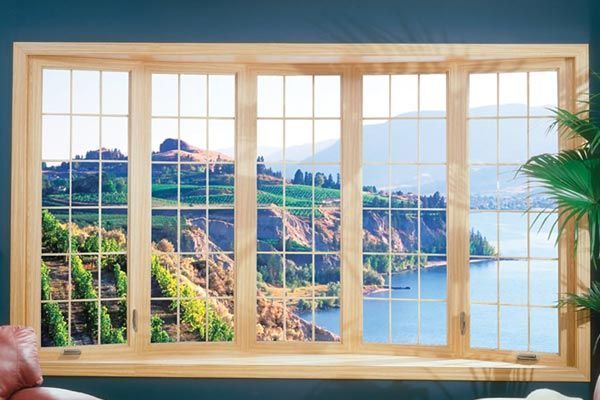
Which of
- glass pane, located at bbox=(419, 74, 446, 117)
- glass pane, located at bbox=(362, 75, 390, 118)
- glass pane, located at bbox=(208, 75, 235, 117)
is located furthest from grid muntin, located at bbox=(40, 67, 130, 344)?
glass pane, located at bbox=(419, 74, 446, 117)

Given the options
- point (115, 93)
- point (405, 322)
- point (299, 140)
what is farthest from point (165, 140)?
point (405, 322)

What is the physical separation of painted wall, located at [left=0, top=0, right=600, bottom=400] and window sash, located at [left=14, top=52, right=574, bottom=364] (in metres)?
0.19

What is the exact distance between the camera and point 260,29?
15.5 feet

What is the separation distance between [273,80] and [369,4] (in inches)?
31.5

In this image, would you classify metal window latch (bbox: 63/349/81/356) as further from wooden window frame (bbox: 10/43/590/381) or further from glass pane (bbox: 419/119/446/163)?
glass pane (bbox: 419/119/446/163)

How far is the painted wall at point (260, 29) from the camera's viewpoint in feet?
15.3

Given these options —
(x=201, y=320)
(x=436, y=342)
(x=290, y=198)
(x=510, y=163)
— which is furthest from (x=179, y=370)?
(x=510, y=163)

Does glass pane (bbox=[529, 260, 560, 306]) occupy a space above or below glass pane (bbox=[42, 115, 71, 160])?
below

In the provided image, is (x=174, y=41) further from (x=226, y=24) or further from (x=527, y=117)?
(x=527, y=117)

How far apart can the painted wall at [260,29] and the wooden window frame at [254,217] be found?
61 millimetres

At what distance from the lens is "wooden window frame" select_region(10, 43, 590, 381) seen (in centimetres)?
467

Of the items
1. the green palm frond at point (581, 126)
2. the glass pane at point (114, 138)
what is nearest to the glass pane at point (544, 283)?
the green palm frond at point (581, 126)

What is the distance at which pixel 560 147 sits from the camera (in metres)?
4.72

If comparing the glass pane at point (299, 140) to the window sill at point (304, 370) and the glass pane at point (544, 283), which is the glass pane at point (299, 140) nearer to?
the window sill at point (304, 370)
